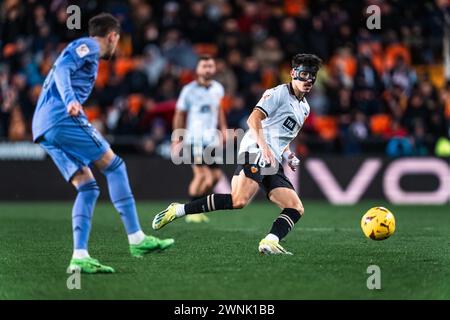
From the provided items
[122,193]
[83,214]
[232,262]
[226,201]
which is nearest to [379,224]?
[226,201]

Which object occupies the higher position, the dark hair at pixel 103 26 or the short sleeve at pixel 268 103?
the dark hair at pixel 103 26

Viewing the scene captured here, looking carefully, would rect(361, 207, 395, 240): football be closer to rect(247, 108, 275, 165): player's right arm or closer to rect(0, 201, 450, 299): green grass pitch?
rect(0, 201, 450, 299): green grass pitch

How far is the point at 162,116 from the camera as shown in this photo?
19.0 metres

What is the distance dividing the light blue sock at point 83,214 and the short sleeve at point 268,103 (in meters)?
2.00

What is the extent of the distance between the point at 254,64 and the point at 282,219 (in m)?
11.2

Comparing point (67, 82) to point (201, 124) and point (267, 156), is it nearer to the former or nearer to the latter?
point (267, 156)

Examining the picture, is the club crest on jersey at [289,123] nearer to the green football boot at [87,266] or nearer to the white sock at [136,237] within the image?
the white sock at [136,237]

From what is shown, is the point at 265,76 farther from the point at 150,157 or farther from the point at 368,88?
the point at 150,157

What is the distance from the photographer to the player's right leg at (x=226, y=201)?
30.2 ft

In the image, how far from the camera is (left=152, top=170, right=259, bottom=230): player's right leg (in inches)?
363

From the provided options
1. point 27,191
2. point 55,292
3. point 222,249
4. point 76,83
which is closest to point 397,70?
point 27,191

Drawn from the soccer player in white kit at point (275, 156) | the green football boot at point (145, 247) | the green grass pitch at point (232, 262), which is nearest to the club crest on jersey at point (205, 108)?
the green grass pitch at point (232, 262)

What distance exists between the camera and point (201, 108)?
46.2ft
